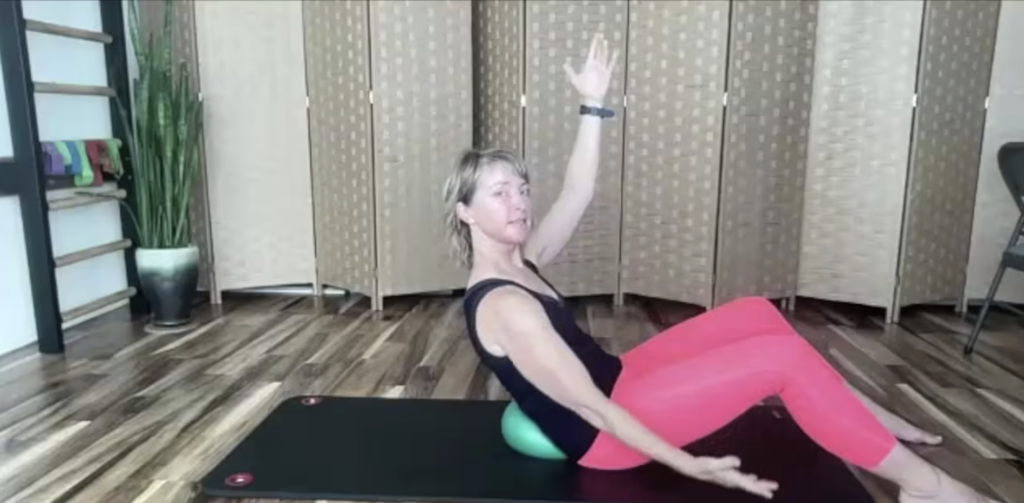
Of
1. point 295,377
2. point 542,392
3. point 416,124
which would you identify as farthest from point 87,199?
point 542,392

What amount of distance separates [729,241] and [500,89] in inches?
51.7

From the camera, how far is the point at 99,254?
10.7 ft

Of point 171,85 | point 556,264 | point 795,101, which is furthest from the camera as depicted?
point 556,264

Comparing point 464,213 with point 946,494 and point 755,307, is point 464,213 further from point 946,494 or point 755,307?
point 946,494

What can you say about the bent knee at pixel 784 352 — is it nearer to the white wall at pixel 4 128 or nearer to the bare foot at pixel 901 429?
the bare foot at pixel 901 429

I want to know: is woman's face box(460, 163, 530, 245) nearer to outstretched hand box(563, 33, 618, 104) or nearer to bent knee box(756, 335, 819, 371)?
outstretched hand box(563, 33, 618, 104)

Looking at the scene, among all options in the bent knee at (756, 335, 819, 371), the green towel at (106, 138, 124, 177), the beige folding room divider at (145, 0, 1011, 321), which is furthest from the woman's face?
the green towel at (106, 138, 124, 177)

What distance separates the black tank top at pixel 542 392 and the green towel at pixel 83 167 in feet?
7.26

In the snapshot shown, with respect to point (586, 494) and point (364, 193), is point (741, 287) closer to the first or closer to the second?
point (364, 193)

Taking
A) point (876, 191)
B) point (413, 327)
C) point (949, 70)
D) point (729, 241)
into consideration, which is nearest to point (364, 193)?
point (413, 327)

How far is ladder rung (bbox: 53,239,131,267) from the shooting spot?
306 cm

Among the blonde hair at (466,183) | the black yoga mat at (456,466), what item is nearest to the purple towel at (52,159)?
the black yoga mat at (456,466)

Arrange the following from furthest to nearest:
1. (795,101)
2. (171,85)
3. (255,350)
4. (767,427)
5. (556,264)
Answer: (556,264)
(795,101)
(171,85)
(255,350)
(767,427)

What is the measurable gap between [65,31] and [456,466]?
93.7 inches
